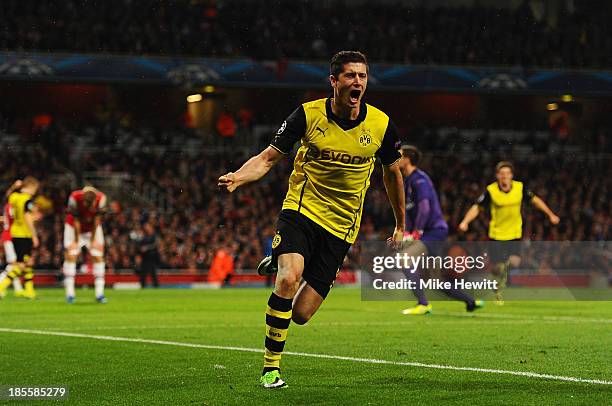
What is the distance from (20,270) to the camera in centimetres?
2225

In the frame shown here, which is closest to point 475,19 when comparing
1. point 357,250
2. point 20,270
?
point 357,250

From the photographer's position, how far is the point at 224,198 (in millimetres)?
38406

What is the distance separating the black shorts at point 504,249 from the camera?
19.5m

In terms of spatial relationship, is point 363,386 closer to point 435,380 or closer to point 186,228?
point 435,380

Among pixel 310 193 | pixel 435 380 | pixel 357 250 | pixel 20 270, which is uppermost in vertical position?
pixel 310 193

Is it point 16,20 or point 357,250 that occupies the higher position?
point 16,20

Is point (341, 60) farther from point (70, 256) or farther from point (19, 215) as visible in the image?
point (19, 215)

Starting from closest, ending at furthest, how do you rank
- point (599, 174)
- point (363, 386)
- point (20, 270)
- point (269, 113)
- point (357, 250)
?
point (363, 386), point (20, 270), point (357, 250), point (599, 174), point (269, 113)

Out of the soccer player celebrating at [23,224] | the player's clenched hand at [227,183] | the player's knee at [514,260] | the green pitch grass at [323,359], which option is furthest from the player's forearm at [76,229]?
the player's clenched hand at [227,183]

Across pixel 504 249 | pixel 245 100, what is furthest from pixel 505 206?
pixel 245 100

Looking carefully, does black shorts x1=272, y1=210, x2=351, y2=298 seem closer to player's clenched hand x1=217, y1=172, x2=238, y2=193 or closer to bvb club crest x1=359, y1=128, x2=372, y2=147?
bvb club crest x1=359, y1=128, x2=372, y2=147

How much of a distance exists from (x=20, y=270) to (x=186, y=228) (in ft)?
46.1

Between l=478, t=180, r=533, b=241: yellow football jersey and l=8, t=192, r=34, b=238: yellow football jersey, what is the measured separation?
31.1ft

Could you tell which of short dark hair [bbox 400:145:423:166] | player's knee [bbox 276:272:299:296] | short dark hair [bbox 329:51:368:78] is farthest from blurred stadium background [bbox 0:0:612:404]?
short dark hair [bbox 329:51:368:78]
